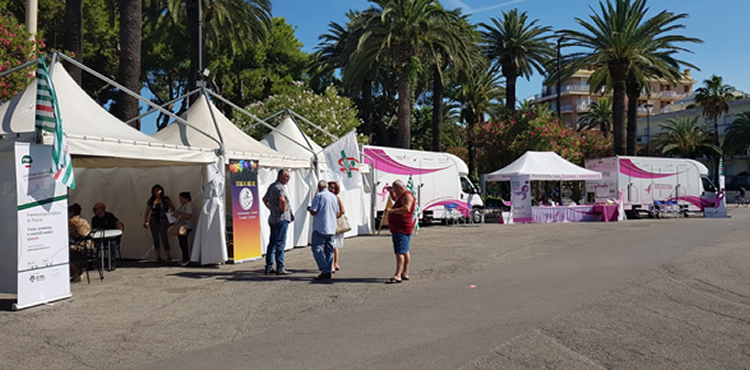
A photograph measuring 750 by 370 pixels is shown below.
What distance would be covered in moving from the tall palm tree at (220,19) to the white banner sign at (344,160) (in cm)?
989

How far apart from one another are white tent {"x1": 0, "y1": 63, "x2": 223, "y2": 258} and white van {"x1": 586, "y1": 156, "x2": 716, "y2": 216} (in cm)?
2079

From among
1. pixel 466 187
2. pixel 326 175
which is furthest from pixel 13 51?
pixel 466 187

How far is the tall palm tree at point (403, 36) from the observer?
26.3 meters

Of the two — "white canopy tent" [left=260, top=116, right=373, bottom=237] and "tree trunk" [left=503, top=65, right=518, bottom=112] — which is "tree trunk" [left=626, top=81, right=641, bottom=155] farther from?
"white canopy tent" [left=260, top=116, right=373, bottom=237]

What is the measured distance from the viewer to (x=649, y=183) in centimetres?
2817

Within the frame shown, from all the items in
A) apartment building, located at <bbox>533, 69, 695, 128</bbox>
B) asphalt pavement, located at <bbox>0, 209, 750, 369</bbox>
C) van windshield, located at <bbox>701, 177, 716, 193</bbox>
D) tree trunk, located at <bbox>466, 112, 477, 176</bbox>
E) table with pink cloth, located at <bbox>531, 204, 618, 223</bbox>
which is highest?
apartment building, located at <bbox>533, 69, 695, 128</bbox>

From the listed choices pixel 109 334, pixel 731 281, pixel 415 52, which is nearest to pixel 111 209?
pixel 109 334

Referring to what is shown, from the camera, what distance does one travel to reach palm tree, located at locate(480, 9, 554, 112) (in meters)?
37.3

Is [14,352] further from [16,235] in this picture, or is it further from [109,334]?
[16,235]

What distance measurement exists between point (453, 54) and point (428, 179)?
7.95 m

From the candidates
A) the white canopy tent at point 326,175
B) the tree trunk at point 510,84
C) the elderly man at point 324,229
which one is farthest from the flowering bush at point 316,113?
the elderly man at point 324,229

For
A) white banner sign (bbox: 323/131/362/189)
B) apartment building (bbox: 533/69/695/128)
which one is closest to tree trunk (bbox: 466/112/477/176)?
white banner sign (bbox: 323/131/362/189)

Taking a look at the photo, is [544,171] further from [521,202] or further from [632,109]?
[632,109]

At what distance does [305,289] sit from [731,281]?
6.76 meters
